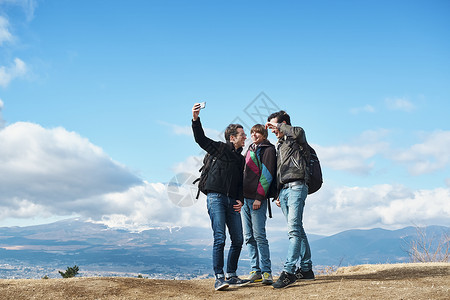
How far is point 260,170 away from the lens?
21.2ft

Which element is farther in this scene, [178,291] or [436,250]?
[436,250]

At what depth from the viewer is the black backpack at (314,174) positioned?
6145mm

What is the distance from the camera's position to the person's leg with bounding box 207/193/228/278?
19.5 feet

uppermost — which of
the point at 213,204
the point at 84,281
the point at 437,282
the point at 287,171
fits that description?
the point at 287,171

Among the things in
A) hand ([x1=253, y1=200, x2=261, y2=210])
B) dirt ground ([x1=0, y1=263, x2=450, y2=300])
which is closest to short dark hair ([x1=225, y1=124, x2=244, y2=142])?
hand ([x1=253, y1=200, x2=261, y2=210])

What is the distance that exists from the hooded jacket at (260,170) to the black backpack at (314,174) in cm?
58

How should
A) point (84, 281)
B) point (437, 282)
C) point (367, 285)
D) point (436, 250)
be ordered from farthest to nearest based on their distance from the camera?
point (436, 250) < point (84, 281) < point (437, 282) < point (367, 285)

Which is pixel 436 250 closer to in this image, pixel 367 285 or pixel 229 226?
pixel 367 285

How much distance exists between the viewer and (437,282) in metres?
6.26

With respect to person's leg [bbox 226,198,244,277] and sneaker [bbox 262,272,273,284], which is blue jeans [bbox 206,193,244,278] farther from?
sneaker [bbox 262,272,273,284]

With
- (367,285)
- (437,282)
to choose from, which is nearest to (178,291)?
(367,285)

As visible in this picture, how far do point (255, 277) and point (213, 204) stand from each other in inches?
63.3

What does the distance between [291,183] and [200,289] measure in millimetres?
2386

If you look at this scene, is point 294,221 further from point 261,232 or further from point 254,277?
point 254,277
